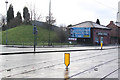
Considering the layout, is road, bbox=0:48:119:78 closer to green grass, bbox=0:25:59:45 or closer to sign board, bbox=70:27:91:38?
sign board, bbox=70:27:91:38

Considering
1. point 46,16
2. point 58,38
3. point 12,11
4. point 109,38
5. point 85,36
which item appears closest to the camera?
point 85,36

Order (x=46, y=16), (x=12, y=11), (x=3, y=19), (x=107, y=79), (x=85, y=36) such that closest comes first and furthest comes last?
(x=107, y=79)
(x=85, y=36)
(x=46, y=16)
(x=3, y=19)
(x=12, y=11)

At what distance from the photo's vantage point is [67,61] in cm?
1000

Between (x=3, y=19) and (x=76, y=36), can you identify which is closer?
(x=76, y=36)

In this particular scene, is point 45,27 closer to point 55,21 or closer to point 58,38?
point 55,21

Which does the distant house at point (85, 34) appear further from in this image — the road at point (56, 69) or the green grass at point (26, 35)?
the road at point (56, 69)

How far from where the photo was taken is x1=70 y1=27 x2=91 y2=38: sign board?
56750 mm

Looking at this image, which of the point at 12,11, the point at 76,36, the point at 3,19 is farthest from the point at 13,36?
the point at 12,11

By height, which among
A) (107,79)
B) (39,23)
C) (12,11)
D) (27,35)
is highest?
(12,11)

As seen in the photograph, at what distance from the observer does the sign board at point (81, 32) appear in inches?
2234

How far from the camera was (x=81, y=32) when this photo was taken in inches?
2249

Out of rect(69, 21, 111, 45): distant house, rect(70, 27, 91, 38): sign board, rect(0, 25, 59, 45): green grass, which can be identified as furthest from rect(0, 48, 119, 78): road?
rect(0, 25, 59, 45): green grass

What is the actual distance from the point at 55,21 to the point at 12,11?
116ft

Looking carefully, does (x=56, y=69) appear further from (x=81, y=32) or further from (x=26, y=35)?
(x=26, y=35)
